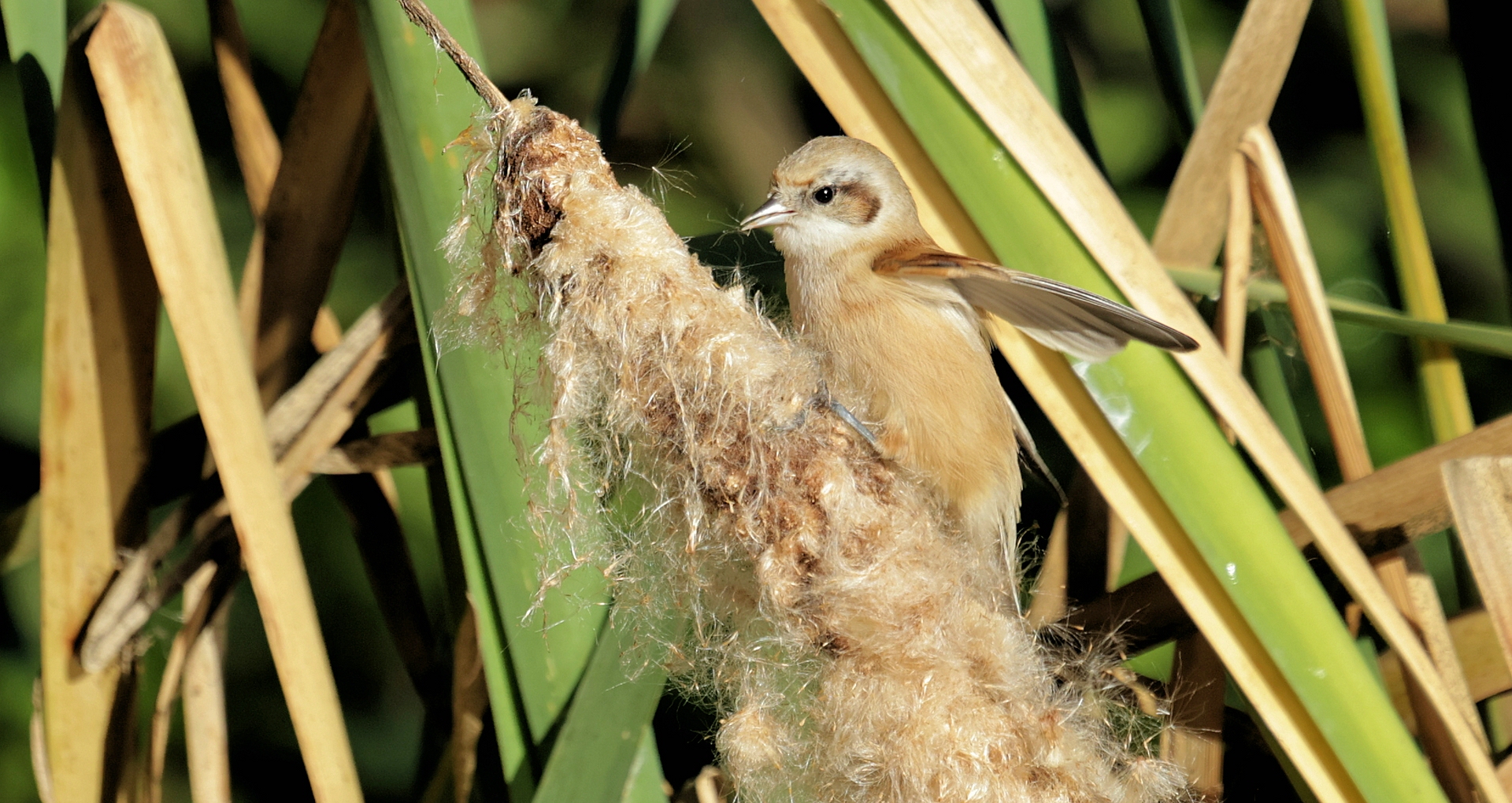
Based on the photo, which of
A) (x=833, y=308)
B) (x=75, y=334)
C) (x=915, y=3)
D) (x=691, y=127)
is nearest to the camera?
(x=915, y=3)

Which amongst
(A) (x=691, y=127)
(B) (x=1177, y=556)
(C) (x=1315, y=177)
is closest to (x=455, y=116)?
(B) (x=1177, y=556)

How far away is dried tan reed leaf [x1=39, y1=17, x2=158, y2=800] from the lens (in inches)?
36.9

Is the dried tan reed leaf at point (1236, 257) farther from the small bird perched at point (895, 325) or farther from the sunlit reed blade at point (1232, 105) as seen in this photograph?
the small bird perched at point (895, 325)

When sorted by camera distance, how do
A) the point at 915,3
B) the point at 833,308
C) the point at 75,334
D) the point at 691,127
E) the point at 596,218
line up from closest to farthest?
the point at 596,218, the point at 915,3, the point at 75,334, the point at 833,308, the point at 691,127

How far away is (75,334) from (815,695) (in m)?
0.86

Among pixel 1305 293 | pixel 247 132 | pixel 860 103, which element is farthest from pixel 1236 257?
pixel 247 132

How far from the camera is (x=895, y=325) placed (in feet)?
3.48

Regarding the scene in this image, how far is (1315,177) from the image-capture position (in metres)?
1.73

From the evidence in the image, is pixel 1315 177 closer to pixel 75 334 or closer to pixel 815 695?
pixel 815 695

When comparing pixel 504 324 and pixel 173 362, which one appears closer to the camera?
pixel 504 324

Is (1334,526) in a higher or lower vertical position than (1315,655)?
higher

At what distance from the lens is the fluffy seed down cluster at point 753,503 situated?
2.44ft

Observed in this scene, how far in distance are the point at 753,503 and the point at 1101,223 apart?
0.42 m

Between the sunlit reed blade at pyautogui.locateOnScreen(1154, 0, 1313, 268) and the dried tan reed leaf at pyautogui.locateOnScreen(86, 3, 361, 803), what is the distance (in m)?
1.08
